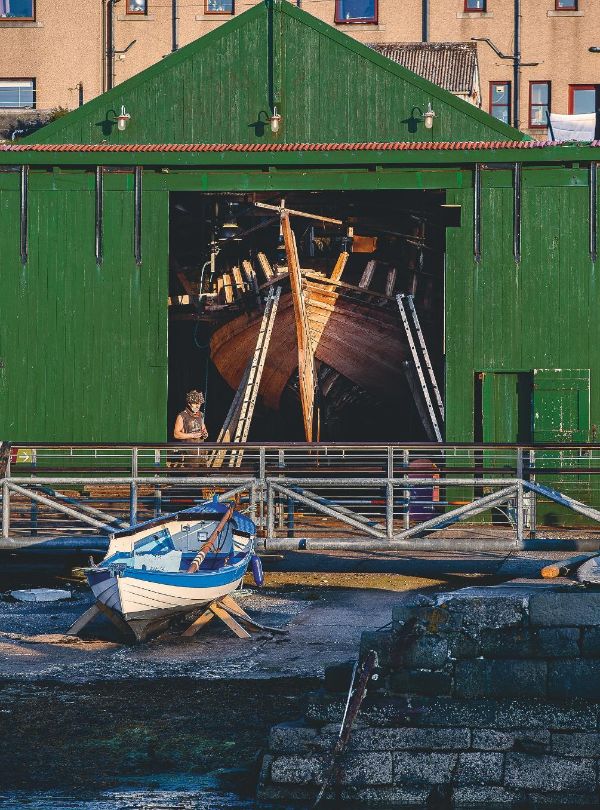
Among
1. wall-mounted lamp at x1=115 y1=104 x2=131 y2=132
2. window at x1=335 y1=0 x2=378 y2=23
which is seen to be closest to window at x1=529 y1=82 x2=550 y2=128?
window at x1=335 y1=0 x2=378 y2=23

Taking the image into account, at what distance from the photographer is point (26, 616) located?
1634 cm

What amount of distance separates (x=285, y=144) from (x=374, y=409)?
6.99m

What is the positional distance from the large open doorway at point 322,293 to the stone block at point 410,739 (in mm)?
13483

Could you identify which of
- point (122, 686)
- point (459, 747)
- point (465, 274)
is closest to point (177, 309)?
point (465, 274)

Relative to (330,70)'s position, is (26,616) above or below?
below

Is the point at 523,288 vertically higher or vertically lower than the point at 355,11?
lower

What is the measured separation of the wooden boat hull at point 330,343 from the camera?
24891 mm

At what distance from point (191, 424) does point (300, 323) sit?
339 cm

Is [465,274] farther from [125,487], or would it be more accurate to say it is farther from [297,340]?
[125,487]

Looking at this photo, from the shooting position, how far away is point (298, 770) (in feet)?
32.8

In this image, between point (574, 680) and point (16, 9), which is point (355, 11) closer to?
point (16, 9)

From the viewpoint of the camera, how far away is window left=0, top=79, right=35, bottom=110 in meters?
43.5

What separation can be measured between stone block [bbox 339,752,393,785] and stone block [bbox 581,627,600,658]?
5.36ft

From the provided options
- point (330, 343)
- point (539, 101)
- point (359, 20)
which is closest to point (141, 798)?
point (330, 343)
